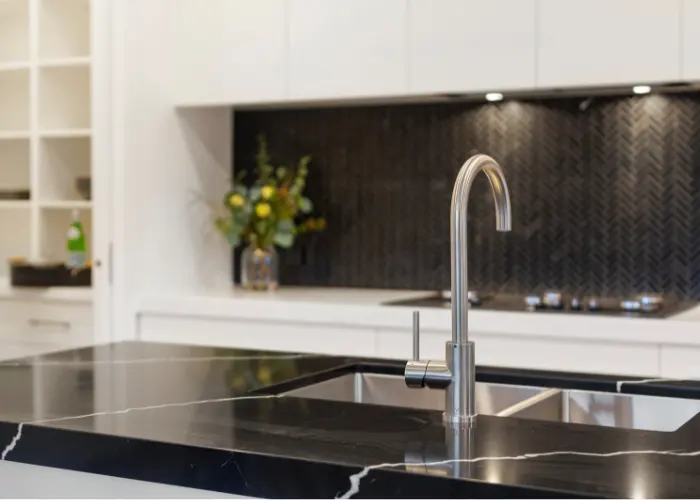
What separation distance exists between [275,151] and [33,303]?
1145mm

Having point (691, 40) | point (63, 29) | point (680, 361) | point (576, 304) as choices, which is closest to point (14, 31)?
point (63, 29)

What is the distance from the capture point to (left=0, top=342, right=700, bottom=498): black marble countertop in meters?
1.17

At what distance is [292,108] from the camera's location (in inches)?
161

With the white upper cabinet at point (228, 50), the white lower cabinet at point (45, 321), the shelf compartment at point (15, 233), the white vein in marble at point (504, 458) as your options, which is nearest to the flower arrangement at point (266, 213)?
the white upper cabinet at point (228, 50)

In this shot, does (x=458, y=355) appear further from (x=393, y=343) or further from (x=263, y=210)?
(x=263, y=210)

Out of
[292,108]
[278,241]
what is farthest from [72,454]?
[292,108]

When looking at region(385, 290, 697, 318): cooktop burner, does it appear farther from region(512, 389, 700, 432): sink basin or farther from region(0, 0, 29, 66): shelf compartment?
region(0, 0, 29, 66): shelf compartment

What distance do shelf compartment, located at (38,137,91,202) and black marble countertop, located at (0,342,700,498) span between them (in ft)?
6.93

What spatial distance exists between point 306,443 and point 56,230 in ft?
9.34

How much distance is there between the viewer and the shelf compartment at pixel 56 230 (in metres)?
3.91

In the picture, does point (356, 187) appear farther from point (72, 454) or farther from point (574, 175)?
point (72, 454)

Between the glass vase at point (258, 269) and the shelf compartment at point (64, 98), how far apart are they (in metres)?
0.85

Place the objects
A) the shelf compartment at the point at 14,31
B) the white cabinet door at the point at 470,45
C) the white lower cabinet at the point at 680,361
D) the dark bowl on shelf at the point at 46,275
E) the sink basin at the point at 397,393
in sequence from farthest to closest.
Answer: the shelf compartment at the point at 14,31, the dark bowl on shelf at the point at 46,275, the white cabinet door at the point at 470,45, the white lower cabinet at the point at 680,361, the sink basin at the point at 397,393

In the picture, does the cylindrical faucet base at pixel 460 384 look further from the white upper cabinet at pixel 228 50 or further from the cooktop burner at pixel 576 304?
the white upper cabinet at pixel 228 50
